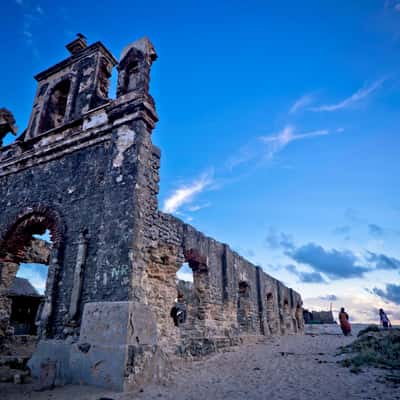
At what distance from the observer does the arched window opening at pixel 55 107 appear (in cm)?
914

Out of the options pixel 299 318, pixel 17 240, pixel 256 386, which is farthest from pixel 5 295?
pixel 299 318

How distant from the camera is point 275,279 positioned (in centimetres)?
1753

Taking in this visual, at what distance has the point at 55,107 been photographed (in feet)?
31.1

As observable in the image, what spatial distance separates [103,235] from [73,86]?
207 inches

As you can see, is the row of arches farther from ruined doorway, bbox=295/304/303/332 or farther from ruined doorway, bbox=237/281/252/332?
ruined doorway, bbox=295/304/303/332

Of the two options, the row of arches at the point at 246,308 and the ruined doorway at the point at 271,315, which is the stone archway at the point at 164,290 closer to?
the row of arches at the point at 246,308

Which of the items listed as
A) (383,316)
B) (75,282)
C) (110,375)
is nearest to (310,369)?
(110,375)

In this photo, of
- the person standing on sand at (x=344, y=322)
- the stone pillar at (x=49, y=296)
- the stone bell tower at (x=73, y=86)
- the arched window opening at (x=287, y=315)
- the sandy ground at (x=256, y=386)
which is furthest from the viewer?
the arched window opening at (x=287, y=315)

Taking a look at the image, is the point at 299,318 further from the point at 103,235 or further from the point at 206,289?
the point at 103,235

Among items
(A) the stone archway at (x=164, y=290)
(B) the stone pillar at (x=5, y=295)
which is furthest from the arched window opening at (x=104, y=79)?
(B) the stone pillar at (x=5, y=295)

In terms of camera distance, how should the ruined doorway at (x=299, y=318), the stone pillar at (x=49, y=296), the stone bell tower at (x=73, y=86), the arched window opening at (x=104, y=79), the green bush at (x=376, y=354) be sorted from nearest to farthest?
the green bush at (x=376, y=354) → the stone pillar at (x=49, y=296) → the stone bell tower at (x=73, y=86) → the arched window opening at (x=104, y=79) → the ruined doorway at (x=299, y=318)

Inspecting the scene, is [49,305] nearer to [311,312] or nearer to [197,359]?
[197,359]

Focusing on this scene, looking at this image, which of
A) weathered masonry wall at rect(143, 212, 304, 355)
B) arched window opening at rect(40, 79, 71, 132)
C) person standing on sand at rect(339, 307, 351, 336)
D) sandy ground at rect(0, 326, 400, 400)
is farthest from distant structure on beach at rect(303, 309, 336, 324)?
arched window opening at rect(40, 79, 71, 132)

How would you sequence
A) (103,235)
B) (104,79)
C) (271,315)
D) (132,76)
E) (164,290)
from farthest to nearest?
(271,315) → (104,79) → (132,76) → (164,290) → (103,235)
